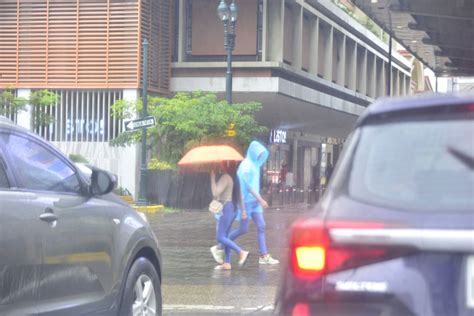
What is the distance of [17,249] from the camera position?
4.57 metres

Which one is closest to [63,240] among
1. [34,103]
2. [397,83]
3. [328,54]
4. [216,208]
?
[216,208]

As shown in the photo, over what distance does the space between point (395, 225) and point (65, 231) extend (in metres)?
2.78

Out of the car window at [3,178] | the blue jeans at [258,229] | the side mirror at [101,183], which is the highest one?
the car window at [3,178]

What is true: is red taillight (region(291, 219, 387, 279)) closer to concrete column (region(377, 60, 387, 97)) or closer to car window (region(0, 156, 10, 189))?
car window (region(0, 156, 10, 189))

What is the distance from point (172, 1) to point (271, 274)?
2123cm

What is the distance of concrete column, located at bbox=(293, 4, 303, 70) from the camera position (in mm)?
32188

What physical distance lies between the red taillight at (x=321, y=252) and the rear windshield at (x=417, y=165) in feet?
0.68

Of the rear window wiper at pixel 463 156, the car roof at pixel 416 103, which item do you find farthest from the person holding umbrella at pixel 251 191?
the rear window wiper at pixel 463 156

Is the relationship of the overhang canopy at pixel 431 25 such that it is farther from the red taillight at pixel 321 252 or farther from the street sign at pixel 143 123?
the red taillight at pixel 321 252

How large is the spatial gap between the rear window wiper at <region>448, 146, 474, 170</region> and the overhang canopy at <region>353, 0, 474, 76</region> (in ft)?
72.8

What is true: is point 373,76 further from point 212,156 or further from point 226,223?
point 226,223

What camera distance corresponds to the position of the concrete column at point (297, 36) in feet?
106

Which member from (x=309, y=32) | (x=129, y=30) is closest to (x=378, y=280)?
(x=129, y=30)

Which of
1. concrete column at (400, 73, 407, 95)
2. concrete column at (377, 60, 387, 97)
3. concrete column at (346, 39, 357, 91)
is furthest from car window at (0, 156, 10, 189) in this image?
concrete column at (400, 73, 407, 95)
